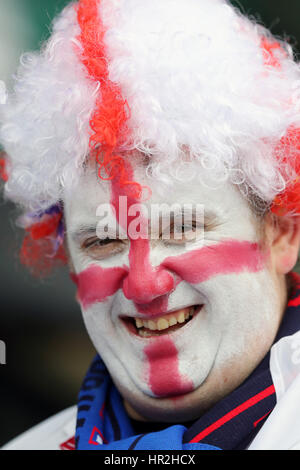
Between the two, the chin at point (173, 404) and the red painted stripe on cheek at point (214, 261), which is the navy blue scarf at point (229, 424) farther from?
the red painted stripe on cheek at point (214, 261)

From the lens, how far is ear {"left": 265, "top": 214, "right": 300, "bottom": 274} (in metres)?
1.64

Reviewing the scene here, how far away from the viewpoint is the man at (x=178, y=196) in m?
1.45

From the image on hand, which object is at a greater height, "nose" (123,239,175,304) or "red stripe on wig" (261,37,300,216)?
"red stripe on wig" (261,37,300,216)

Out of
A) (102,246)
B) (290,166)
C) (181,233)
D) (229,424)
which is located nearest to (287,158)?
(290,166)

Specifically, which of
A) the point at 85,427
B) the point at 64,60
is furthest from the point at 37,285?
the point at 64,60

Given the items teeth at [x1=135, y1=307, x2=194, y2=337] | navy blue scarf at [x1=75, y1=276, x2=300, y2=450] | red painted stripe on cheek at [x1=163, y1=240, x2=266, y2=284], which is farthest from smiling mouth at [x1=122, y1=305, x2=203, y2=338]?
navy blue scarf at [x1=75, y1=276, x2=300, y2=450]

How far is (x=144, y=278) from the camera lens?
4.86ft

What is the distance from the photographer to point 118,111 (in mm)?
1457

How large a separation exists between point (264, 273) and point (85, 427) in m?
0.69

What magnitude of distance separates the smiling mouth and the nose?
0.08 metres

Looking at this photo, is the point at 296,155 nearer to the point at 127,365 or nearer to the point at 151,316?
the point at 151,316

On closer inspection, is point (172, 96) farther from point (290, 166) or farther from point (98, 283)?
point (98, 283)

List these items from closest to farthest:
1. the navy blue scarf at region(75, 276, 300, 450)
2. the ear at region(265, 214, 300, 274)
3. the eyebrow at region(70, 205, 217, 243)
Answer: the navy blue scarf at region(75, 276, 300, 450), the eyebrow at region(70, 205, 217, 243), the ear at region(265, 214, 300, 274)

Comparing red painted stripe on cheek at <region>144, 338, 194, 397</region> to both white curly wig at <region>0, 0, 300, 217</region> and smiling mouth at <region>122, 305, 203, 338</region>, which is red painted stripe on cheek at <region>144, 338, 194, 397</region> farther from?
white curly wig at <region>0, 0, 300, 217</region>
